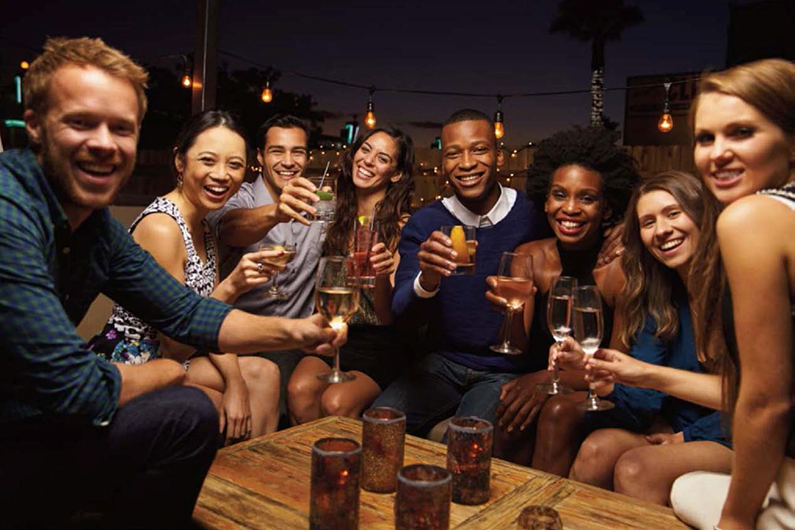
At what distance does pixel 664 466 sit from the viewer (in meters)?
2.20

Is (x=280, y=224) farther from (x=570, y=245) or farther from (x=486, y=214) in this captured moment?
(x=570, y=245)

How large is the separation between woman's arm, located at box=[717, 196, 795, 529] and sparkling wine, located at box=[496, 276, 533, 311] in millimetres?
1058

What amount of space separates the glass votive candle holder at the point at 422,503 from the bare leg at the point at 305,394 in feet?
5.72

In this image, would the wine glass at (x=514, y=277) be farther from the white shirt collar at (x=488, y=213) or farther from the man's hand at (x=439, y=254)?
the white shirt collar at (x=488, y=213)

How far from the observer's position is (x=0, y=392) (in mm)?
1562

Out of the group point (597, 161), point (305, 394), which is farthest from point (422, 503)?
point (597, 161)

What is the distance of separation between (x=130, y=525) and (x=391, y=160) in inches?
91.3

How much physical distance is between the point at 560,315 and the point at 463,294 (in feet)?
3.50

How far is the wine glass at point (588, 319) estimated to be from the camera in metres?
2.02

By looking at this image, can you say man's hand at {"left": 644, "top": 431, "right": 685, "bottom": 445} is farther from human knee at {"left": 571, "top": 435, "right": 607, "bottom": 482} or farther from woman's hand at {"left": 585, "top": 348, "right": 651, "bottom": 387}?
woman's hand at {"left": 585, "top": 348, "right": 651, "bottom": 387}

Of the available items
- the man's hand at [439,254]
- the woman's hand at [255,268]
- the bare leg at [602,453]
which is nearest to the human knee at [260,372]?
→ the woman's hand at [255,268]

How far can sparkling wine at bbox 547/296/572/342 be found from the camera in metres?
2.13

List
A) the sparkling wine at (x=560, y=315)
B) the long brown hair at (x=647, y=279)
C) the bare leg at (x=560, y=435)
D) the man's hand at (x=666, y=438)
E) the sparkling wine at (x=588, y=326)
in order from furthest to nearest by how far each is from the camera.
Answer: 1. the bare leg at (x=560, y=435)
2. the long brown hair at (x=647, y=279)
3. the man's hand at (x=666, y=438)
4. the sparkling wine at (x=560, y=315)
5. the sparkling wine at (x=588, y=326)

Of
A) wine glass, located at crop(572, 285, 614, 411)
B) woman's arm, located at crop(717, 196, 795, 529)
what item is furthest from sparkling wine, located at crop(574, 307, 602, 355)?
woman's arm, located at crop(717, 196, 795, 529)
